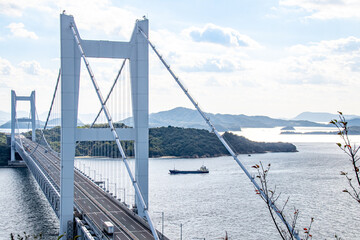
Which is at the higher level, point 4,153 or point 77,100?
point 77,100

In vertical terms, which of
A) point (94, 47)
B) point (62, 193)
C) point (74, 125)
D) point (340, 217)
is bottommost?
point (340, 217)

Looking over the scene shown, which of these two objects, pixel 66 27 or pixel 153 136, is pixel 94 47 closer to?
pixel 66 27

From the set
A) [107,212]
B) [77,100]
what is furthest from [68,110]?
[107,212]

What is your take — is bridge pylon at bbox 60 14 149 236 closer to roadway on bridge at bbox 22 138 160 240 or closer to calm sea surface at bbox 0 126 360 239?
roadway on bridge at bbox 22 138 160 240

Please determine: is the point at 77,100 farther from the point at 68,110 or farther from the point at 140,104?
the point at 140,104

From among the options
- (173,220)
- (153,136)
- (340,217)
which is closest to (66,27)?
(173,220)

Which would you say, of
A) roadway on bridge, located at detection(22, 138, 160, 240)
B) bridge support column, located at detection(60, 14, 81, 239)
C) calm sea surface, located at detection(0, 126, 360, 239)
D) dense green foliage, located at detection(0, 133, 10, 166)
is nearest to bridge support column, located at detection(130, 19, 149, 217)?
roadway on bridge, located at detection(22, 138, 160, 240)

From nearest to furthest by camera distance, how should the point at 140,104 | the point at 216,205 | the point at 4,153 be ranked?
the point at 140,104 → the point at 216,205 → the point at 4,153

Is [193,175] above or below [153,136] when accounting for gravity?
below
